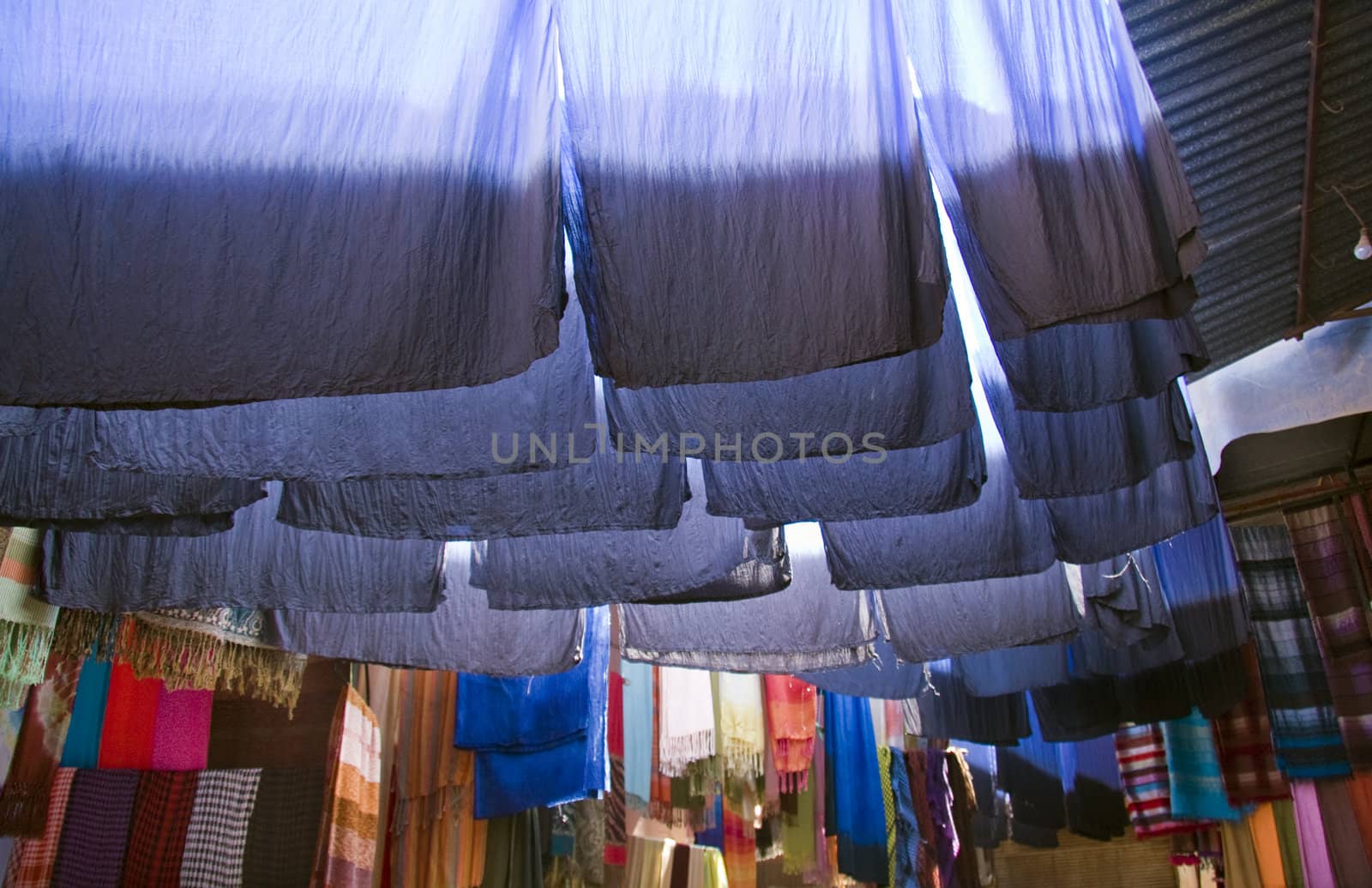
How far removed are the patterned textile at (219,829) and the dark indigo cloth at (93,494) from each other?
2.05 m

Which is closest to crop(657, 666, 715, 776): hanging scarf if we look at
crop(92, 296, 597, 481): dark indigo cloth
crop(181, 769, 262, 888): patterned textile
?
crop(181, 769, 262, 888): patterned textile

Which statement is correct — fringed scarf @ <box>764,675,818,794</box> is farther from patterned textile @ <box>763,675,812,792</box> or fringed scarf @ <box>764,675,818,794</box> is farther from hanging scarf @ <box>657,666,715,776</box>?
hanging scarf @ <box>657,666,715,776</box>

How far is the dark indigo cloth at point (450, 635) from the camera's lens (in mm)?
4016

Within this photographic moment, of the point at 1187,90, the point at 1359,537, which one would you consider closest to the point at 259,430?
the point at 1187,90

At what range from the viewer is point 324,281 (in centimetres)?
204

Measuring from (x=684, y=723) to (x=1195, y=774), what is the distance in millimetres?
3108

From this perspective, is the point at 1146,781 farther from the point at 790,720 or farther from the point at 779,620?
the point at 779,620

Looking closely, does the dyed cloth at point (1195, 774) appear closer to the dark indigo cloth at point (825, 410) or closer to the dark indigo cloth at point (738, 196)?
the dark indigo cloth at point (825, 410)

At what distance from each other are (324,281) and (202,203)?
0.85 feet

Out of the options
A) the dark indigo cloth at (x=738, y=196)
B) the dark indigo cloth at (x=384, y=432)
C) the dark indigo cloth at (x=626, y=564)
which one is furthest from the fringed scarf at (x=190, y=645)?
the dark indigo cloth at (x=738, y=196)

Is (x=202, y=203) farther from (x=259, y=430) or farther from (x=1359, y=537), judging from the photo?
(x=1359, y=537)

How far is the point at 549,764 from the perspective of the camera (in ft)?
18.1

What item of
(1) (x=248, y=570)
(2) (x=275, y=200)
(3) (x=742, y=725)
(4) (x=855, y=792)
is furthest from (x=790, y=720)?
(2) (x=275, y=200)

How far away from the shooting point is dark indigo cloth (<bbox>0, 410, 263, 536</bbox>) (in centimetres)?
267
